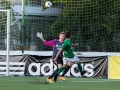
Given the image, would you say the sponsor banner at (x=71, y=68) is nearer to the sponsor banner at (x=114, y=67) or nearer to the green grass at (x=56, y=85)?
the sponsor banner at (x=114, y=67)

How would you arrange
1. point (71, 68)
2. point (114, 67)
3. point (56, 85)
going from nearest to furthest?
point (56, 85) → point (114, 67) → point (71, 68)

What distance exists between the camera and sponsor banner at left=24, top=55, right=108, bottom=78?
68.7ft

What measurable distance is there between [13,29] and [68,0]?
4.70m

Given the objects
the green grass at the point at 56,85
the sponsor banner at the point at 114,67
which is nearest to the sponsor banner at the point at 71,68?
the sponsor banner at the point at 114,67

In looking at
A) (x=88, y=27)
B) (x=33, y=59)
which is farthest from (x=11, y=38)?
(x=88, y=27)

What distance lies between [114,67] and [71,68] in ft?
6.70

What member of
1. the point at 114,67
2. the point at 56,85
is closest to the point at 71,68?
the point at 114,67

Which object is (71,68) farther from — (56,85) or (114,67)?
(56,85)

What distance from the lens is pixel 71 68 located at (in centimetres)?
2127

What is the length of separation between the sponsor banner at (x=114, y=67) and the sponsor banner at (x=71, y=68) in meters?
0.25

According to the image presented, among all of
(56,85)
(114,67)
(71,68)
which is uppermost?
(56,85)

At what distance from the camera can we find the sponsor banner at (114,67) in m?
20.4

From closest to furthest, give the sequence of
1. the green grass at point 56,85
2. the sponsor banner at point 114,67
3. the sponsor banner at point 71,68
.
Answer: the green grass at point 56,85 → the sponsor banner at point 114,67 → the sponsor banner at point 71,68

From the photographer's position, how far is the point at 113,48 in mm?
22906
